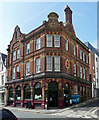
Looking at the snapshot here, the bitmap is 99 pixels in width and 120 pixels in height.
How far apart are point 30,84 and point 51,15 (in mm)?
11602

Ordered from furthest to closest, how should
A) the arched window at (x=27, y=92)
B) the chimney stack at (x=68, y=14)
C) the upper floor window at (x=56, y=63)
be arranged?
the chimney stack at (x=68, y=14) → the arched window at (x=27, y=92) → the upper floor window at (x=56, y=63)

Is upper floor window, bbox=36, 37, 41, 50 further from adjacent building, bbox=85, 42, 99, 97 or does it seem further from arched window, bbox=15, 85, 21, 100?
adjacent building, bbox=85, 42, 99, 97

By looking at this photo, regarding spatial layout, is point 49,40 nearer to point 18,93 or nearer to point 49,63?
point 49,63

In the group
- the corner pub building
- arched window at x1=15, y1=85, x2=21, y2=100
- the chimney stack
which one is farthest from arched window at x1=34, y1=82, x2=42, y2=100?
the chimney stack

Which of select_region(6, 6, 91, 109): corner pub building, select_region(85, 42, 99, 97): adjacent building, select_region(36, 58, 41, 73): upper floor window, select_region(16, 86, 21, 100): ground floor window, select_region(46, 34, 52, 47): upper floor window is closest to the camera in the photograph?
select_region(6, 6, 91, 109): corner pub building

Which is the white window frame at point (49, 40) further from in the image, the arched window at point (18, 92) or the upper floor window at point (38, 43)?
the arched window at point (18, 92)

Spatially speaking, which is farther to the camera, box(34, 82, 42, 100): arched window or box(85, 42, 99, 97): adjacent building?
box(85, 42, 99, 97): adjacent building

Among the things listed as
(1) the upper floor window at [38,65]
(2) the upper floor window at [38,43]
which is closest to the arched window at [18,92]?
(1) the upper floor window at [38,65]

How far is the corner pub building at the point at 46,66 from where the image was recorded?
22.8 metres

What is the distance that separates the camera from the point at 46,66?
23.3 metres

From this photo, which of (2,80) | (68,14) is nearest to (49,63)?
(68,14)

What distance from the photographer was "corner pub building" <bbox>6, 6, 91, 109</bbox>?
899 inches

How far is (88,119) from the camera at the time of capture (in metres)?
A: 13.2

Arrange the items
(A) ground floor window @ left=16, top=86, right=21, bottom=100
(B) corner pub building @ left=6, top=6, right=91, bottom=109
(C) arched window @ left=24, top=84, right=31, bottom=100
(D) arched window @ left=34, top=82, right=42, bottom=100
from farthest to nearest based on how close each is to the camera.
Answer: (A) ground floor window @ left=16, top=86, right=21, bottom=100 < (C) arched window @ left=24, top=84, right=31, bottom=100 < (D) arched window @ left=34, top=82, right=42, bottom=100 < (B) corner pub building @ left=6, top=6, right=91, bottom=109
